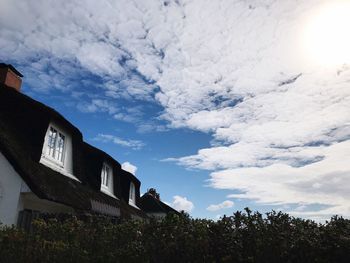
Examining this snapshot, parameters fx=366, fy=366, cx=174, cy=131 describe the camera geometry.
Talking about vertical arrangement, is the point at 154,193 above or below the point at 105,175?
above

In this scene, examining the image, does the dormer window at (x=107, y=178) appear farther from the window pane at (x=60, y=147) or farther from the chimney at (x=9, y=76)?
the chimney at (x=9, y=76)

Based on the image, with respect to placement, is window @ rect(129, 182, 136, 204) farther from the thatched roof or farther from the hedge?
the hedge

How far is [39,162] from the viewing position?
47.7ft

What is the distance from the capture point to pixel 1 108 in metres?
15.7

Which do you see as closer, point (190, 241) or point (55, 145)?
point (190, 241)

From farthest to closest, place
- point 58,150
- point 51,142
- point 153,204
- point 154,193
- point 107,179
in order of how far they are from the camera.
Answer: point 154,193 → point 153,204 → point 107,179 → point 58,150 → point 51,142

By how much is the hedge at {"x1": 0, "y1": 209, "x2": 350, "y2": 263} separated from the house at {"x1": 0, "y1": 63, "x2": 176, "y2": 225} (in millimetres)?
5078

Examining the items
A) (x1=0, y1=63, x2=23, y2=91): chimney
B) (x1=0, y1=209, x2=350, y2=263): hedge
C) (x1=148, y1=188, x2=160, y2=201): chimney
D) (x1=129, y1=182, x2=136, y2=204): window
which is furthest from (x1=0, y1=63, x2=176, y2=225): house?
(x1=148, y1=188, x2=160, y2=201): chimney

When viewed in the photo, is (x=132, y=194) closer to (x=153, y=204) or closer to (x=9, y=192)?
(x=153, y=204)

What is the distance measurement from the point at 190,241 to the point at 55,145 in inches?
489

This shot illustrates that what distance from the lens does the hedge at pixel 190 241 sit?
5.67m

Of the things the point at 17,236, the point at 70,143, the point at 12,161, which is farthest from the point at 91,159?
the point at 17,236

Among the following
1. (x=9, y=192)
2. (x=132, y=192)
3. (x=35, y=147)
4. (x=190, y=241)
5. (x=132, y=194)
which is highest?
(x=132, y=192)

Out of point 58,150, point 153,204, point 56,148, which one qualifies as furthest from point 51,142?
point 153,204
